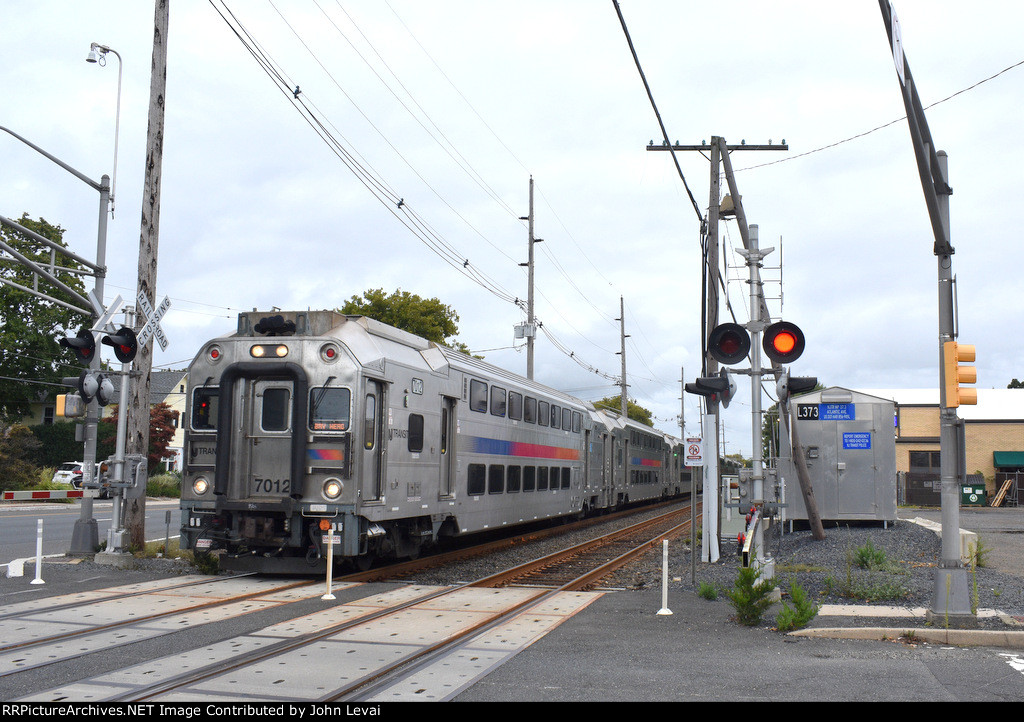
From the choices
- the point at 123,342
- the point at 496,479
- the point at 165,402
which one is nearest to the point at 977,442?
the point at 496,479

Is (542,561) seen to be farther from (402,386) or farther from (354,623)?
(354,623)

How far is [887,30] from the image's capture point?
8.43m

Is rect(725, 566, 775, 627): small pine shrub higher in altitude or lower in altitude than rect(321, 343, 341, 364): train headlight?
lower

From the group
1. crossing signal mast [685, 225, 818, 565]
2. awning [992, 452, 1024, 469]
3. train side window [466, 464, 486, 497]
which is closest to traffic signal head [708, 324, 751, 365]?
crossing signal mast [685, 225, 818, 565]

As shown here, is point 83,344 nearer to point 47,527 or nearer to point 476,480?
point 476,480

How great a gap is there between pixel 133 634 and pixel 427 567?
274 inches

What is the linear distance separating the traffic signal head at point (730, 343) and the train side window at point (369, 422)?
16.1 feet

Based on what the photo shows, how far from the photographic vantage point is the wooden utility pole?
1572 cm

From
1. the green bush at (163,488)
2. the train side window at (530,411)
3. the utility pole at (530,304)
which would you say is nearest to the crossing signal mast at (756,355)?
the train side window at (530,411)

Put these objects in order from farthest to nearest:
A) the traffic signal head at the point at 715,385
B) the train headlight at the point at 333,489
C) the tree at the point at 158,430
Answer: the tree at the point at 158,430 < the train headlight at the point at 333,489 < the traffic signal head at the point at 715,385

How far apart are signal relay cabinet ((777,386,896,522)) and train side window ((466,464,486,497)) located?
6449mm

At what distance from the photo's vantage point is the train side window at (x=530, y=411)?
20594 mm

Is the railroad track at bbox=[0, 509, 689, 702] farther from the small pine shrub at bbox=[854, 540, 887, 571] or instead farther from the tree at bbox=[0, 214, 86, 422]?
the tree at bbox=[0, 214, 86, 422]

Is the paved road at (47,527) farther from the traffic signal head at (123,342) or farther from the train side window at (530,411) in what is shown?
the train side window at (530,411)
